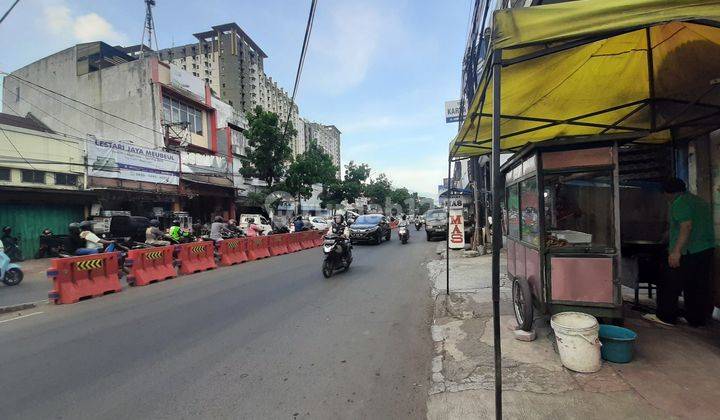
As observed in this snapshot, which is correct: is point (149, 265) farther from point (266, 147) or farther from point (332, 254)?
point (266, 147)

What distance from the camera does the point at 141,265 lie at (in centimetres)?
995

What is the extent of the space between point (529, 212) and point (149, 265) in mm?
9393

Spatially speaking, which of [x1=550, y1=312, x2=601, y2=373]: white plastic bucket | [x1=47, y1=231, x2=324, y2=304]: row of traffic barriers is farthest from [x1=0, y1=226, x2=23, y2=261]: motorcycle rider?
[x1=550, y1=312, x2=601, y2=373]: white plastic bucket

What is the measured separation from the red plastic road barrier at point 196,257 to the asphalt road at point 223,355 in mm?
3033

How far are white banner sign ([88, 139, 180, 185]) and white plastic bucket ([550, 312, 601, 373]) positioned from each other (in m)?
21.2

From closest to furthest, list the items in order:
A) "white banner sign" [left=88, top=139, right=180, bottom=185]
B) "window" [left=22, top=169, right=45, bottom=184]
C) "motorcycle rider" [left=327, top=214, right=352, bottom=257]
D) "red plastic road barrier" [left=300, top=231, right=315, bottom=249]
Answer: "motorcycle rider" [left=327, top=214, right=352, bottom=257], "window" [left=22, top=169, right=45, bottom=184], "red plastic road barrier" [left=300, top=231, right=315, bottom=249], "white banner sign" [left=88, top=139, right=180, bottom=185]

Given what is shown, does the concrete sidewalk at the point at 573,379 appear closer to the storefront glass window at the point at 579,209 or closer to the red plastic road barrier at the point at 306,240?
the storefront glass window at the point at 579,209

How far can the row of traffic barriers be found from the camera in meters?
8.01

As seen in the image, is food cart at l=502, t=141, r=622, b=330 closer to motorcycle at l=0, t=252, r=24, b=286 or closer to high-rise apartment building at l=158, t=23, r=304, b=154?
motorcycle at l=0, t=252, r=24, b=286

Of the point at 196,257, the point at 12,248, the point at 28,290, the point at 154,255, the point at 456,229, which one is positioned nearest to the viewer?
the point at 28,290

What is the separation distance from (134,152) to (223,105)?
1391 centimetres

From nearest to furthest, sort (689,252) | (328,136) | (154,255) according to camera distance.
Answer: (689,252)
(154,255)
(328,136)

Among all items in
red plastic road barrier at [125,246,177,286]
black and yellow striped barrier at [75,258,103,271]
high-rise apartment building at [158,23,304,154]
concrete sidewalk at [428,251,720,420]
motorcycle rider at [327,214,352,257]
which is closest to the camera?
concrete sidewalk at [428,251,720,420]

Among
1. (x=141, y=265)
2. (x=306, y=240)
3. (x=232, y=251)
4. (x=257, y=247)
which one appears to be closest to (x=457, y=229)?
(x=257, y=247)
